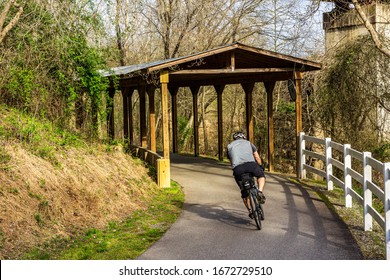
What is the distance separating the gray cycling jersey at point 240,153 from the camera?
9.86 meters

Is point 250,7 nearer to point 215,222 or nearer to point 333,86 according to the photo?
point 333,86

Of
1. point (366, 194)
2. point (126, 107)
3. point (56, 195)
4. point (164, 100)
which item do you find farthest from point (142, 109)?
point (366, 194)

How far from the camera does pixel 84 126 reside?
54.7 feet

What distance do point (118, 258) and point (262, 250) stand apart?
6.96 feet

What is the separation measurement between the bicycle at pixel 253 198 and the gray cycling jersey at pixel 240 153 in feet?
0.91

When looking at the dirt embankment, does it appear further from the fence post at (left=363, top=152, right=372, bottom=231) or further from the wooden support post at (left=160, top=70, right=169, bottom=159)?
the fence post at (left=363, top=152, right=372, bottom=231)

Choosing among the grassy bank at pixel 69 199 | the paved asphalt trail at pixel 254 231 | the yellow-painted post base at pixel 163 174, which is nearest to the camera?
the paved asphalt trail at pixel 254 231

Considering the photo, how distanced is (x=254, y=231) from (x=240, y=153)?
141 centimetres

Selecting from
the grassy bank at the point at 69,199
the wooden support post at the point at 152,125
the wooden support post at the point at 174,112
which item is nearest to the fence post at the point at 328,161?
the grassy bank at the point at 69,199

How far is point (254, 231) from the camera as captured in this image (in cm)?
948

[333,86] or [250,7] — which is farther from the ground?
[250,7]

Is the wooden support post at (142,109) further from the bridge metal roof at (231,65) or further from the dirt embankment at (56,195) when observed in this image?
the dirt embankment at (56,195)

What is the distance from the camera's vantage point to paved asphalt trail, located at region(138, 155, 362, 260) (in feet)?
26.2
